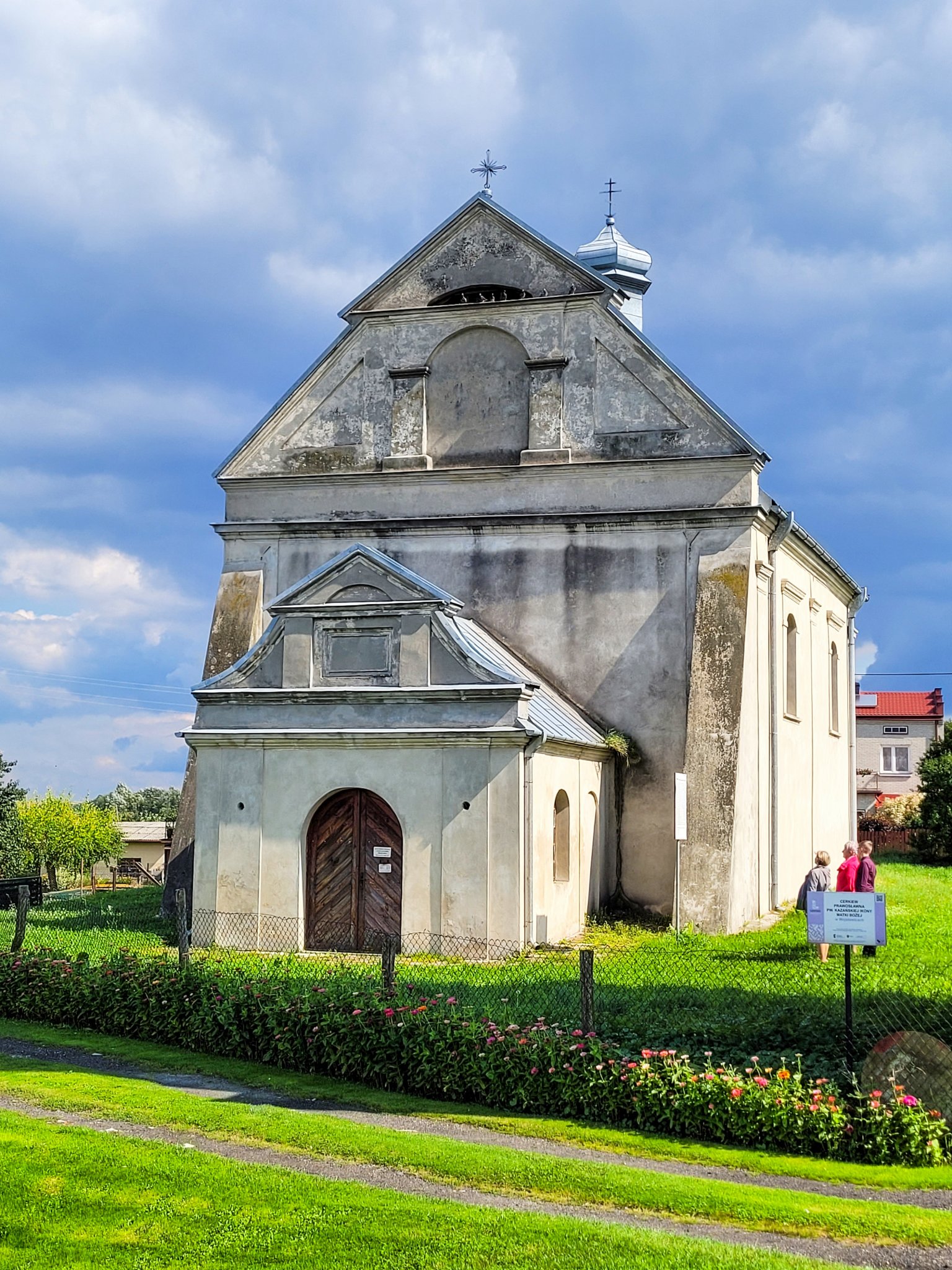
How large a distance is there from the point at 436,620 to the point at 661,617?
520cm

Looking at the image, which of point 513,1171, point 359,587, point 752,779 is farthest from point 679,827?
point 513,1171

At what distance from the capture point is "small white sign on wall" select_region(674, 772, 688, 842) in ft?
68.7

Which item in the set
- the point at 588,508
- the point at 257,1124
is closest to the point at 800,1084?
the point at 257,1124

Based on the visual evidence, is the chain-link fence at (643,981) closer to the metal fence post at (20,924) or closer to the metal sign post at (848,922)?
the metal fence post at (20,924)

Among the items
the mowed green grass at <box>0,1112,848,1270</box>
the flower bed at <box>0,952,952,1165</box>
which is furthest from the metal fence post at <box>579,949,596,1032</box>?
the mowed green grass at <box>0,1112,848,1270</box>

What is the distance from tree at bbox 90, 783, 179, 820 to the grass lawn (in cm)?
7458

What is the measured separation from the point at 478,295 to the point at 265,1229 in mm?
20081

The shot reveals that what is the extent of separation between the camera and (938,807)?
40094mm

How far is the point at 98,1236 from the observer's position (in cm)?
795

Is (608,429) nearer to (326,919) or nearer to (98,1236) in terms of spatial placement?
(326,919)

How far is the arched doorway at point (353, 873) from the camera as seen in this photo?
65.1 ft

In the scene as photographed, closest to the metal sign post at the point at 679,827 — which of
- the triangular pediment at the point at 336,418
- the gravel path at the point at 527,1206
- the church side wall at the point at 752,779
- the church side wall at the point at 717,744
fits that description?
the church side wall at the point at 717,744

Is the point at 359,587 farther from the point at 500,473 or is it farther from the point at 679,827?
the point at 679,827

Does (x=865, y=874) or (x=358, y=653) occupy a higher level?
(x=358, y=653)
